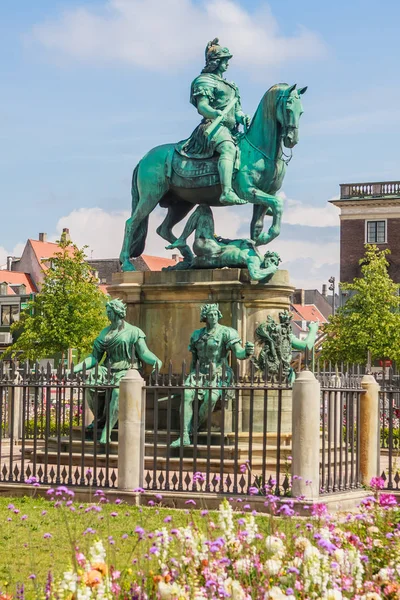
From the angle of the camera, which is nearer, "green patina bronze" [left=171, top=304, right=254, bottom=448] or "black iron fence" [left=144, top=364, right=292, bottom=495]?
"black iron fence" [left=144, top=364, right=292, bottom=495]

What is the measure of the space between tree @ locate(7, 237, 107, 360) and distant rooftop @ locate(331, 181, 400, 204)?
1978 centimetres

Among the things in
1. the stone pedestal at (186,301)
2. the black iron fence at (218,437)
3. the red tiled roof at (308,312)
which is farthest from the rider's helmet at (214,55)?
the red tiled roof at (308,312)

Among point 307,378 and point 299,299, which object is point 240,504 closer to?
point 307,378

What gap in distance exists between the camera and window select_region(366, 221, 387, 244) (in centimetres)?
6088

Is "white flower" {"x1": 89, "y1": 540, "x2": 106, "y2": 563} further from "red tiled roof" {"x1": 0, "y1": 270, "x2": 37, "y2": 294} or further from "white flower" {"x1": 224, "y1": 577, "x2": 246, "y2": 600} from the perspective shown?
"red tiled roof" {"x1": 0, "y1": 270, "x2": 37, "y2": 294}

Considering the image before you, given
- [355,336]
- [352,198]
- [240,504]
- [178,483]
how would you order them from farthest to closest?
[352,198] → [355,336] → [178,483] → [240,504]

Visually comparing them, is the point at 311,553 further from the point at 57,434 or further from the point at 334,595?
the point at 57,434

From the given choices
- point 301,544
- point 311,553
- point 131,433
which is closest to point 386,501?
point 301,544

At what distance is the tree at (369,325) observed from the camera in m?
46.5

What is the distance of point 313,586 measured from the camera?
6086 mm

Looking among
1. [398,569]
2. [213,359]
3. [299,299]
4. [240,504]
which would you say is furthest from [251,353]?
[299,299]

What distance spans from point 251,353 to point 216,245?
2.42 metres

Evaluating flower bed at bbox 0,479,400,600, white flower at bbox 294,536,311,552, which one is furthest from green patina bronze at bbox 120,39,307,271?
white flower at bbox 294,536,311,552

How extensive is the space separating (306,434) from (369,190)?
5220 centimetres
